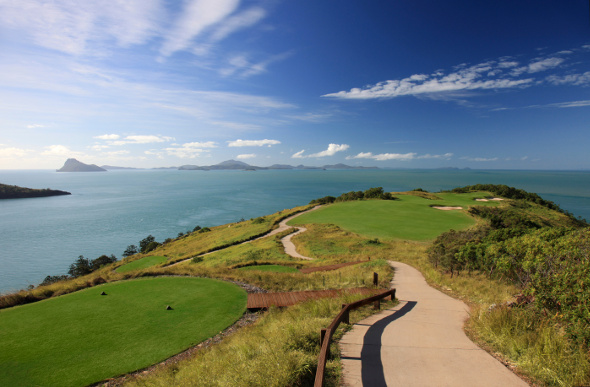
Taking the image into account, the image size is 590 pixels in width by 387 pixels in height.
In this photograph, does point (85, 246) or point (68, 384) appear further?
point (85, 246)

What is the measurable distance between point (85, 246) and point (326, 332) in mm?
66681

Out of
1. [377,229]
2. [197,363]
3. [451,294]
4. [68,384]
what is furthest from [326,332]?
[377,229]

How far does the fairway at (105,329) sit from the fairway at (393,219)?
24969 millimetres

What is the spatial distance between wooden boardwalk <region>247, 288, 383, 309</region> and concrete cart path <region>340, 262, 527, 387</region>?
9.19 feet

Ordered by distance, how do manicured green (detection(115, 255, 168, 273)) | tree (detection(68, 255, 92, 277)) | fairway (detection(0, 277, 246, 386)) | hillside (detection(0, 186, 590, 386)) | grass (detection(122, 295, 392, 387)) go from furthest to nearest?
tree (detection(68, 255, 92, 277)) → manicured green (detection(115, 255, 168, 273)) → fairway (detection(0, 277, 246, 386)) → hillside (detection(0, 186, 590, 386)) → grass (detection(122, 295, 392, 387))

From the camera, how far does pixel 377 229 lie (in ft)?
113

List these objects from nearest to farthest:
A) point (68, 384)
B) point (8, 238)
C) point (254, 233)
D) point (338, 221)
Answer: point (68, 384)
point (254, 233)
point (338, 221)
point (8, 238)

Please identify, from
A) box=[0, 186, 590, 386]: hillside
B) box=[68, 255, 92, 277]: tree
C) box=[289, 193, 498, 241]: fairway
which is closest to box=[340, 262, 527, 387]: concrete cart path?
box=[0, 186, 590, 386]: hillside

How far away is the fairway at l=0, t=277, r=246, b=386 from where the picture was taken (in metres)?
6.61

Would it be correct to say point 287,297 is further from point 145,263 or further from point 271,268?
point 145,263

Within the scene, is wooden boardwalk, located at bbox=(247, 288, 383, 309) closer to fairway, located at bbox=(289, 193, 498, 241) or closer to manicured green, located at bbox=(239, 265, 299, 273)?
manicured green, located at bbox=(239, 265, 299, 273)

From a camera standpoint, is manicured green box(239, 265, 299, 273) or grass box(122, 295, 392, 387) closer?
grass box(122, 295, 392, 387)

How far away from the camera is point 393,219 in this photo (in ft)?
129

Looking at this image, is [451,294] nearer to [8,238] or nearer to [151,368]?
[151,368]
